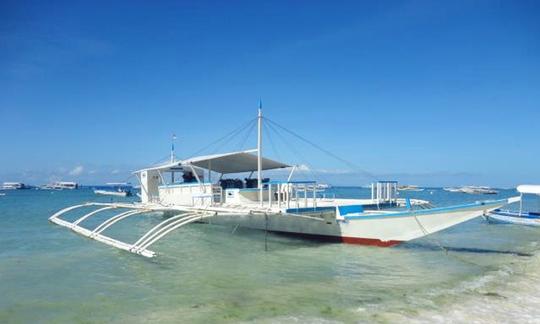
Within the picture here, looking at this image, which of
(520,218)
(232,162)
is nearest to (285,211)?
(232,162)

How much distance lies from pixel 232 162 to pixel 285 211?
6566mm

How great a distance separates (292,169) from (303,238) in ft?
12.1

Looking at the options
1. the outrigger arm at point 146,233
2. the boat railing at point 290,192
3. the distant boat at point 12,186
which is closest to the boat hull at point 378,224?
the boat railing at point 290,192

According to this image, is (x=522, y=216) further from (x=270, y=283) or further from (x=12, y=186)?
(x=12, y=186)

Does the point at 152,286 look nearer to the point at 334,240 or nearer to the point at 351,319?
the point at 351,319

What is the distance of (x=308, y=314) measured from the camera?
7.44 metres

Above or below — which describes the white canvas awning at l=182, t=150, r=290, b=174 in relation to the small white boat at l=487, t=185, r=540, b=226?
above

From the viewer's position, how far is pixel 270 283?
980 centimetres

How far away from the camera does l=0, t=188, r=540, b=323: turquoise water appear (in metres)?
7.54

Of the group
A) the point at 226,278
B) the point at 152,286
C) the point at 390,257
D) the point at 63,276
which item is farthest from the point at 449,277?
the point at 63,276

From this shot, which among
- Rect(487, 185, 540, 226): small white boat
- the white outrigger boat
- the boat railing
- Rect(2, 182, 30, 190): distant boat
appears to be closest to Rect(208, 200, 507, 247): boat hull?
the white outrigger boat

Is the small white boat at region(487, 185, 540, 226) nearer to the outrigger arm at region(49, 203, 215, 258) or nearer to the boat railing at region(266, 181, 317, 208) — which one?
the boat railing at region(266, 181, 317, 208)

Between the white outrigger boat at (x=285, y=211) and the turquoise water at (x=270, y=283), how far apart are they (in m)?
0.58

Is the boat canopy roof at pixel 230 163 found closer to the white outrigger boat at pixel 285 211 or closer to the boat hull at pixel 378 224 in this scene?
the white outrigger boat at pixel 285 211
